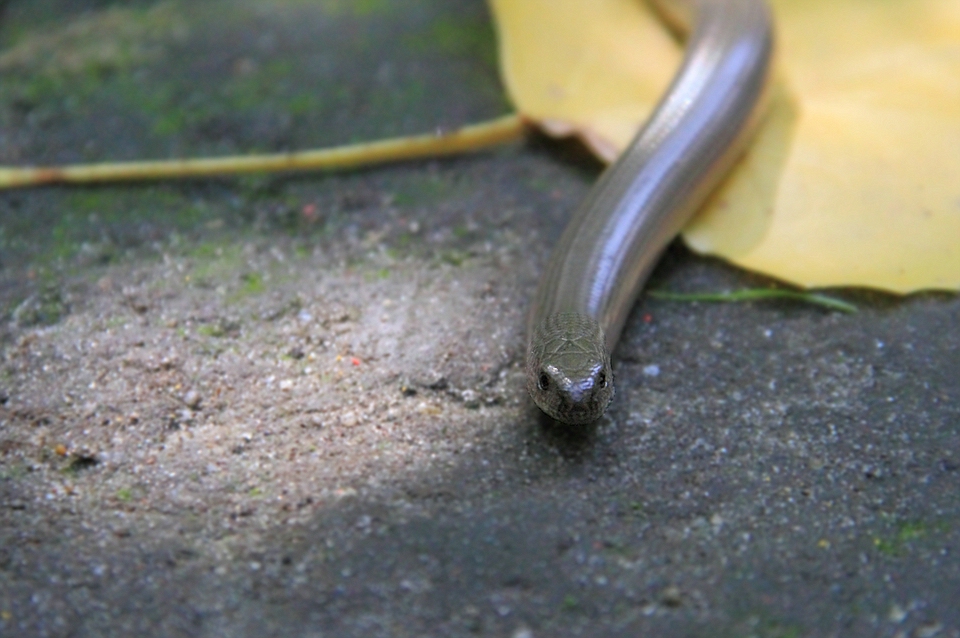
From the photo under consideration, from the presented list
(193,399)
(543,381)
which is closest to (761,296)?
(543,381)

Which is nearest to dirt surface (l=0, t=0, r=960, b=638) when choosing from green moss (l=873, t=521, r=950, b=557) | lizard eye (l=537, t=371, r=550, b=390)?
green moss (l=873, t=521, r=950, b=557)

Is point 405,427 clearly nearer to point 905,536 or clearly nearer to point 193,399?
point 193,399

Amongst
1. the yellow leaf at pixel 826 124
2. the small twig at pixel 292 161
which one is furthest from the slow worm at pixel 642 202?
the small twig at pixel 292 161

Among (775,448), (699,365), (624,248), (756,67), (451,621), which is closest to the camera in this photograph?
(451,621)

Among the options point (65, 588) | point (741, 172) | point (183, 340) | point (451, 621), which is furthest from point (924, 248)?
point (65, 588)

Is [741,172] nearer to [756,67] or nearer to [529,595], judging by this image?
[756,67]
